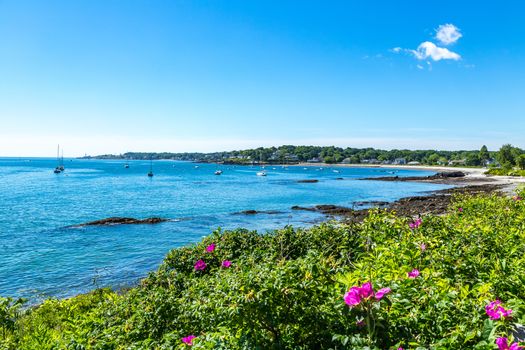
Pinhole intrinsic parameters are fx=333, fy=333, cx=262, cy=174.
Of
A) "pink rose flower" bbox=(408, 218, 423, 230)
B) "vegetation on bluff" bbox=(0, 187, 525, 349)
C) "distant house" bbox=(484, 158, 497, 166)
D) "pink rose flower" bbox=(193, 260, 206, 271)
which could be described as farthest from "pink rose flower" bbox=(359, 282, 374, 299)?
"distant house" bbox=(484, 158, 497, 166)

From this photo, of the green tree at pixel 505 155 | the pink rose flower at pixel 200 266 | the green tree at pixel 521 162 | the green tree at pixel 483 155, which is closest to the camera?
the pink rose flower at pixel 200 266

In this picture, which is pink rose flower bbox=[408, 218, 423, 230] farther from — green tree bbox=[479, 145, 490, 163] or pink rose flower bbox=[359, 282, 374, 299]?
green tree bbox=[479, 145, 490, 163]

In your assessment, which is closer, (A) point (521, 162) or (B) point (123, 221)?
(B) point (123, 221)

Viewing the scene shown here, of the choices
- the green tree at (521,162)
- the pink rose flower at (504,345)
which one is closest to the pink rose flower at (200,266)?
the pink rose flower at (504,345)

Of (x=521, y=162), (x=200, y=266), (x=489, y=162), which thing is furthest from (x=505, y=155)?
(x=200, y=266)

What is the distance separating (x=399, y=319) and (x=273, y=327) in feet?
4.06

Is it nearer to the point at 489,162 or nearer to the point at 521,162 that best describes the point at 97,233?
the point at 521,162

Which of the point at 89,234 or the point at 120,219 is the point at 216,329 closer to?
the point at 89,234

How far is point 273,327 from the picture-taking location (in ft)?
11.3

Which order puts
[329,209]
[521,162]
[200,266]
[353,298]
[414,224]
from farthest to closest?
[521,162] → [329,209] → [200,266] → [414,224] → [353,298]

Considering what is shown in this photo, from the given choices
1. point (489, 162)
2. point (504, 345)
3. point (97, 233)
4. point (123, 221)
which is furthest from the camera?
point (489, 162)

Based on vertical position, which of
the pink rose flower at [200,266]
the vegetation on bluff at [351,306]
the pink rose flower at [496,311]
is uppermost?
the pink rose flower at [496,311]

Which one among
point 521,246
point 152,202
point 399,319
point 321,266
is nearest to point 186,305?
point 321,266

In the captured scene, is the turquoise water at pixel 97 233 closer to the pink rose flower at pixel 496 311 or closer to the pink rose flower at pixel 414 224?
the pink rose flower at pixel 414 224
